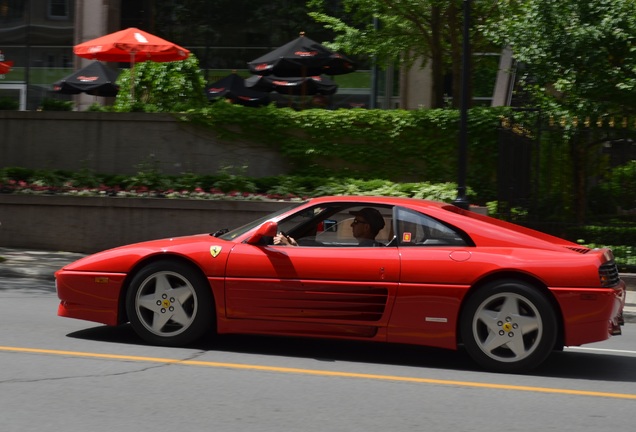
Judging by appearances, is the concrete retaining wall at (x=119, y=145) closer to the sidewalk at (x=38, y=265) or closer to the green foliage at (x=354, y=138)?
the green foliage at (x=354, y=138)

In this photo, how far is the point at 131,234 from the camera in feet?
53.0

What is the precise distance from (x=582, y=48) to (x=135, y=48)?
27.3 ft

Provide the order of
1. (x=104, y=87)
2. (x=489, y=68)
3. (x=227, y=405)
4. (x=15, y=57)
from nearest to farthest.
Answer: (x=227, y=405) < (x=104, y=87) < (x=489, y=68) < (x=15, y=57)

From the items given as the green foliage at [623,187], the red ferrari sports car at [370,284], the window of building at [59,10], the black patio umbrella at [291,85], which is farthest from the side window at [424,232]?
the window of building at [59,10]

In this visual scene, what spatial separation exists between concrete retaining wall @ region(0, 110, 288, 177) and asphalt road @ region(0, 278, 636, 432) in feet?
30.7

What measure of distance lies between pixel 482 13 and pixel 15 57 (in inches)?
599

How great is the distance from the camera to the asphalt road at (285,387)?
5727 millimetres

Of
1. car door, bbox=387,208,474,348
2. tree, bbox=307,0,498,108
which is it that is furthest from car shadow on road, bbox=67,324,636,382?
tree, bbox=307,0,498,108

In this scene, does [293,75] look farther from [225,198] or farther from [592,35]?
[592,35]

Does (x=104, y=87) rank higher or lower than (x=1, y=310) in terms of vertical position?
higher

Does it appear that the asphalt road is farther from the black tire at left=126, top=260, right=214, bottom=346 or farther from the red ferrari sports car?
the red ferrari sports car

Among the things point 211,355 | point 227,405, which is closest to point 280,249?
point 211,355

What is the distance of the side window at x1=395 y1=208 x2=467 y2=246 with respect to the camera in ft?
25.0

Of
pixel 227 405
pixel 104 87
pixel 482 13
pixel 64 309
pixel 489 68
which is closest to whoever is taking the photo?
pixel 227 405
